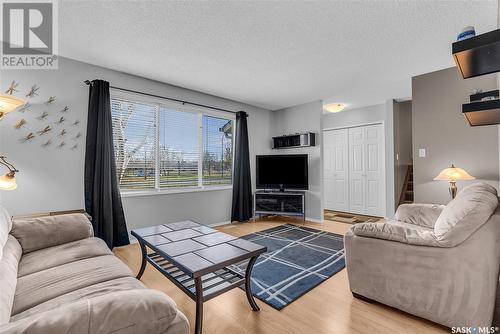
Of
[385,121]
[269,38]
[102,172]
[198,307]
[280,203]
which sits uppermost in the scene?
[269,38]

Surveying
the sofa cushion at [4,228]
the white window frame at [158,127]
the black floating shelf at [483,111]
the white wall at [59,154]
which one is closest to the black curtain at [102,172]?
the white wall at [59,154]

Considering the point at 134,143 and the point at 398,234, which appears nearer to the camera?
the point at 398,234

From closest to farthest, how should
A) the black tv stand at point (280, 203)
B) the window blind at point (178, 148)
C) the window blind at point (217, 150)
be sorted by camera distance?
the window blind at point (178, 148), the window blind at point (217, 150), the black tv stand at point (280, 203)

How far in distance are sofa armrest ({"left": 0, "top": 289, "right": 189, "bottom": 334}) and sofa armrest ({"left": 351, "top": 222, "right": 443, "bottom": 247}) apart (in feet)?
4.81

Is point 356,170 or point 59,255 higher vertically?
point 356,170

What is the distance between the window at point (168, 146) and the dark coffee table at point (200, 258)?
157 centimetres

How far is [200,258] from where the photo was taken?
1.63m

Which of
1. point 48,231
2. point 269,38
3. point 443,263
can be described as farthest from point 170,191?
point 443,263

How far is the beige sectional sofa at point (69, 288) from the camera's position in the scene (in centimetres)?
78

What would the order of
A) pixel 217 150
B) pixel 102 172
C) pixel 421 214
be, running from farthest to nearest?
pixel 217 150 < pixel 102 172 < pixel 421 214

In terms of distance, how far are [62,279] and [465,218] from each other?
2464 mm

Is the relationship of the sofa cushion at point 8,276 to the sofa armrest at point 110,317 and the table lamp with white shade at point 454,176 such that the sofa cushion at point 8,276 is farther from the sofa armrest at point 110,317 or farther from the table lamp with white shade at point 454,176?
the table lamp with white shade at point 454,176

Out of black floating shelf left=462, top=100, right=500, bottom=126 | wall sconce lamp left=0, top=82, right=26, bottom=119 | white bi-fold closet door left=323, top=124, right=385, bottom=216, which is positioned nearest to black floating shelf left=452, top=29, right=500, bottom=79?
black floating shelf left=462, top=100, right=500, bottom=126
